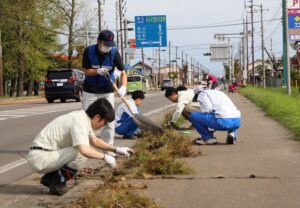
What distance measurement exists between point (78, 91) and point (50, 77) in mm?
1863

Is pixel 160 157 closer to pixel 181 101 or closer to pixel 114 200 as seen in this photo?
pixel 114 200

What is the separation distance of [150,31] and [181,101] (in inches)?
1449

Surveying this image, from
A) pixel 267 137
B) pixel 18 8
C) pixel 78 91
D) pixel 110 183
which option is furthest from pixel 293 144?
pixel 18 8

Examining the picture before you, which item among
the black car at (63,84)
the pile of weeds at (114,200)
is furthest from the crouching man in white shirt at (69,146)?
the black car at (63,84)

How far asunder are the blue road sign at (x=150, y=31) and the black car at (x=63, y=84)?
16.3m

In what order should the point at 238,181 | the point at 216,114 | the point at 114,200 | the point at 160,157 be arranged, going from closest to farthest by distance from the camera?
the point at 114,200, the point at 238,181, the point at 160,157, the point at 216,114

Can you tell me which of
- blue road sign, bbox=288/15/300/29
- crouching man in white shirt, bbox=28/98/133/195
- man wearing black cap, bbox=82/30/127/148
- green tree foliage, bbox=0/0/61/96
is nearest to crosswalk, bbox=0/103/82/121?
man wearing black cap, bbox=82/30/127/148

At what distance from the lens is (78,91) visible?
3186 centimetres

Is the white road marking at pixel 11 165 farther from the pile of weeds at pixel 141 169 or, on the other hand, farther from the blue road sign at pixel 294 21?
the blue road sign at pixel 294 21

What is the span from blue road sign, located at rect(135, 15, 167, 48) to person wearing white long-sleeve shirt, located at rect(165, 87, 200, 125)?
35582 mm

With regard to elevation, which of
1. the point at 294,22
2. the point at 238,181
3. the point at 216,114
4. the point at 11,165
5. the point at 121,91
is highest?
the point at 294,22

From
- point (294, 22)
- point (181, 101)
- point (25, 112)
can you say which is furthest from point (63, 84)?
point (181, 101)

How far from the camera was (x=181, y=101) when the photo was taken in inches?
456

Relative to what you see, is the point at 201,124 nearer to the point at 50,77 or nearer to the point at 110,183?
the point at 110,183
